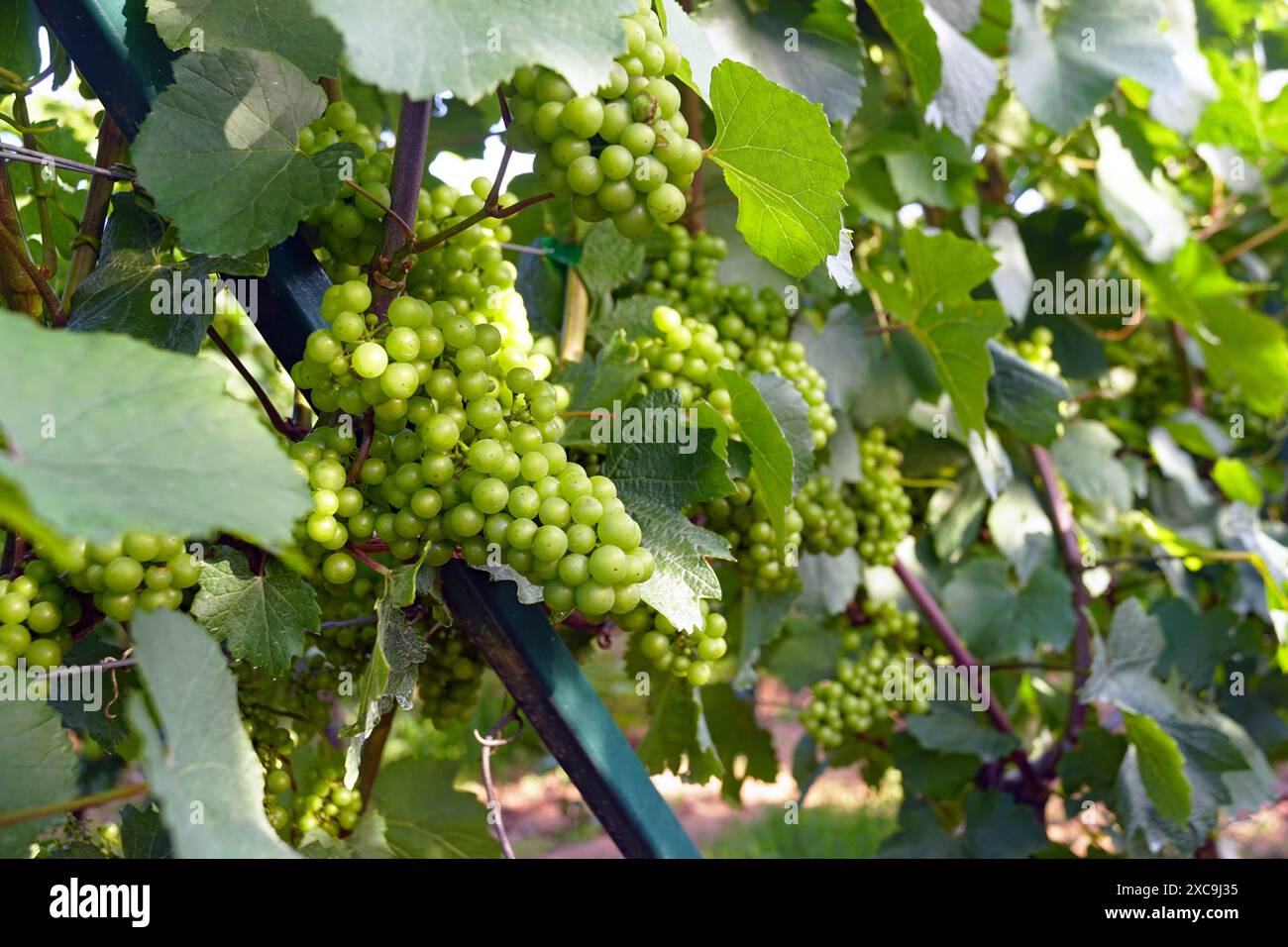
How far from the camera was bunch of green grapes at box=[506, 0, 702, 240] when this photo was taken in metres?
0.59

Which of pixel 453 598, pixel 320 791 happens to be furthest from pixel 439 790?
pixel 453 598

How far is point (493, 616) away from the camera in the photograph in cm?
70

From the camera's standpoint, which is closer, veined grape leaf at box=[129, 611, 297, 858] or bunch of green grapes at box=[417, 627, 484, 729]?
veined grape leaf at box=[129, 611, 297, 858]

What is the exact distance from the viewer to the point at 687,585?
0.71 meters

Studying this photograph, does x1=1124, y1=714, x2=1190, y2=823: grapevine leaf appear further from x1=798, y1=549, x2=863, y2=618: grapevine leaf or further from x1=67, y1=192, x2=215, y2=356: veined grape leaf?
x1=67, y1=192, x2=215, y2=356: veined grape leaf

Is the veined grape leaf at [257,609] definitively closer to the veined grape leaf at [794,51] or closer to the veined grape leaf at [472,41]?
the veined grape leaf at [472,41]

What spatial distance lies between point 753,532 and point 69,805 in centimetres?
63

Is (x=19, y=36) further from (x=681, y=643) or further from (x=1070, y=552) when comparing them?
(x=1070, y=552)

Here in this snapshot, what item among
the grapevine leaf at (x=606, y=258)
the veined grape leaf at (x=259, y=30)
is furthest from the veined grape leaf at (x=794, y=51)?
the veined grape leaf at (x=259, y=30)

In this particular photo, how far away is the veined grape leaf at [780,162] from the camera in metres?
0.64

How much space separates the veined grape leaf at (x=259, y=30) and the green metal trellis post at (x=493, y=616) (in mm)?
35

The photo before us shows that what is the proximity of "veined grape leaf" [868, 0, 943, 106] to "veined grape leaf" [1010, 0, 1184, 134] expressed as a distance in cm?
27

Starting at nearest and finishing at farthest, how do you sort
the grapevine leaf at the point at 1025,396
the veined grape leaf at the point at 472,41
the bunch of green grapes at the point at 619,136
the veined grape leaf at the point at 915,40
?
the veined grape leaf at the point at 472,41 < the bunch of green grapes at the point at 619,136 < the veined grape leaf at the point at 915,40 < the grapevine leaf at the point at 1025,396

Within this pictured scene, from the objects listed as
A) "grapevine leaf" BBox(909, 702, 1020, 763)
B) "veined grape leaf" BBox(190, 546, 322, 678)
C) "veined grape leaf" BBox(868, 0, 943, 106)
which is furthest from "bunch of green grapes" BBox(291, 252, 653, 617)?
"grapevine leaf" BBox(909, 702, 1020, 763)
